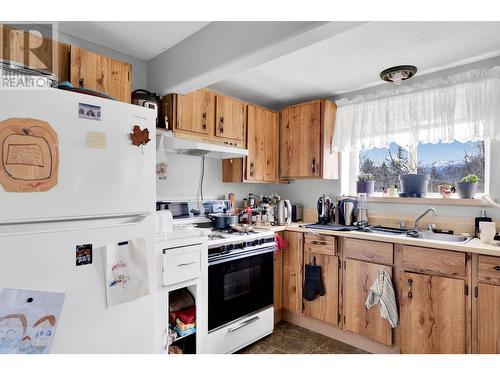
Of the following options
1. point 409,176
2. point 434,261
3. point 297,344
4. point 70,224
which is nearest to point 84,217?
point 70,224

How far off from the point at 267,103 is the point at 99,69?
198 cm

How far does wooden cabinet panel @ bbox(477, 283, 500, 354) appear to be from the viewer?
1721 mm

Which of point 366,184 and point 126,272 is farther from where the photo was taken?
point 366,184

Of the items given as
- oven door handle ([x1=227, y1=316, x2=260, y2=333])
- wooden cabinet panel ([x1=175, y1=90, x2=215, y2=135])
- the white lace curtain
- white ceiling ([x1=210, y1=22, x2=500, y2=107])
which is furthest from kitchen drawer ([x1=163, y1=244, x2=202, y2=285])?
the white lace curtain

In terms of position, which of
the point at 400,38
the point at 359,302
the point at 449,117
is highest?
the point at 400,38

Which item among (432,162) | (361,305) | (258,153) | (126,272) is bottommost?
(361,305)

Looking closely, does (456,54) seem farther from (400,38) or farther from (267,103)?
(267,103)

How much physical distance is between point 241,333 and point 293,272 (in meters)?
0.75

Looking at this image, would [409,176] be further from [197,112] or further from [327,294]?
Result: [197,112]

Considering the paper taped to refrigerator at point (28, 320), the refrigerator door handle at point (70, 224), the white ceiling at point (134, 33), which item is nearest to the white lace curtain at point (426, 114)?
the white ceiling at point (134, 33)

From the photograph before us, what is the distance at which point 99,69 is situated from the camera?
1783 mm

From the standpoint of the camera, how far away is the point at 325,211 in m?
2.91
